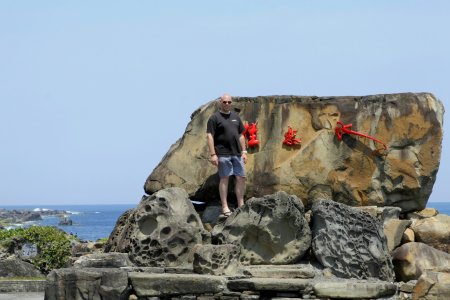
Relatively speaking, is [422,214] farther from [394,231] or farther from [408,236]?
[394,231]

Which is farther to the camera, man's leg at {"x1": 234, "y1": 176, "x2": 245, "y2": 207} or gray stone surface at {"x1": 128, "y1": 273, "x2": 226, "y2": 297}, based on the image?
man's leg at {"x1": 234, "y1": 176, "x2": 245, "y2": 207}

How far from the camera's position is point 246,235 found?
14641 mm

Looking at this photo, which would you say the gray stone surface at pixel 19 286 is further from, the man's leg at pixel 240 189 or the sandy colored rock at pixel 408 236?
the sandy colored rock at pixel 408 236

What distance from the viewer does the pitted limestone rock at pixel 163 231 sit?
14508 millimetres

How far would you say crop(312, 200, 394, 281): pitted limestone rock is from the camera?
14.2 meters

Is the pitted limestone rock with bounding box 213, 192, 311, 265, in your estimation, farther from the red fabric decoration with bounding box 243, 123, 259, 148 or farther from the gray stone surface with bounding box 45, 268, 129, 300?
the red fabric decoration with bounding box 243, 123, 259, 148

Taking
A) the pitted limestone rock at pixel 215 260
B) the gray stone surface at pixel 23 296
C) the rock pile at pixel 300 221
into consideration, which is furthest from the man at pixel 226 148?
the gray stone surface at pixel 23 296

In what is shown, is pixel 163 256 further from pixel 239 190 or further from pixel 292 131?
pixel 292 131

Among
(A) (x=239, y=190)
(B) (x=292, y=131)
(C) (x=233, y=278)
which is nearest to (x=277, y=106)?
(B) (x=292, y=131)

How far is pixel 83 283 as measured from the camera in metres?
14.0

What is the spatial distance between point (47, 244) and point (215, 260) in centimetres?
989

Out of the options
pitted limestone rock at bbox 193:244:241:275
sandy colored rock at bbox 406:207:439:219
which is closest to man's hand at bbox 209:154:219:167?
pitted limestone rock at bbox 193:244:241:275

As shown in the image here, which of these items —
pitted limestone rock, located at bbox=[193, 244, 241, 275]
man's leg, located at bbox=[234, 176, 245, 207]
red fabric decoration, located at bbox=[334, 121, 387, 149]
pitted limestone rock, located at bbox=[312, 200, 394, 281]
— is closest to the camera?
pitted limestone rock, located at bbox=[193, 244, 241, 275]

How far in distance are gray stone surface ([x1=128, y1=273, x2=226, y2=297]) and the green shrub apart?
8.75m
